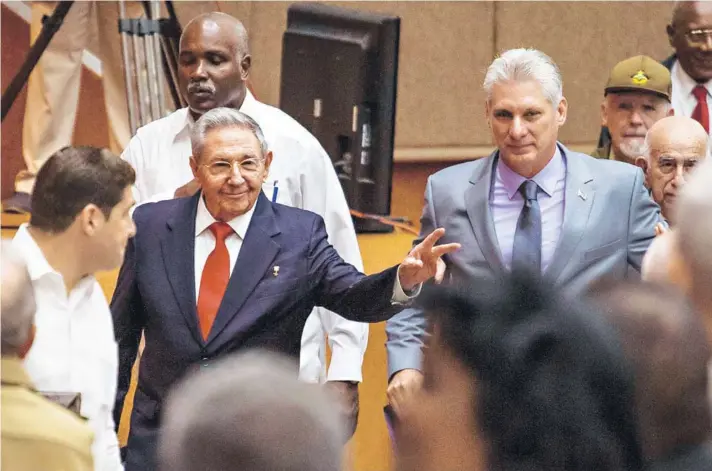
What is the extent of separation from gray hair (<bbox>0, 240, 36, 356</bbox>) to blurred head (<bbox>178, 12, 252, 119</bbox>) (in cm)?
160

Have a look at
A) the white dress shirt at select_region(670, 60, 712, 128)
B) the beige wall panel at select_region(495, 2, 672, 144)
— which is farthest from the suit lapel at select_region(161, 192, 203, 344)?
the beige wall panel at select_region(495, 2, 672, 144)

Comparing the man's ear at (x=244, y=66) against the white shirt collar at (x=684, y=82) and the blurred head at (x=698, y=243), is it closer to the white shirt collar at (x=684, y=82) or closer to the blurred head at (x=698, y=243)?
the white shirt collar at (x=684, y=82)

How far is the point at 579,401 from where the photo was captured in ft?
4.99

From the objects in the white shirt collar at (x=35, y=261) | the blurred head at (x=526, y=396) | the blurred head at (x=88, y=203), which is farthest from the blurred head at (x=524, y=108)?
the blurred head at (x=526, y=396)

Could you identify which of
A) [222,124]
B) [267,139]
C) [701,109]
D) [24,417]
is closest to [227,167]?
[222,124]

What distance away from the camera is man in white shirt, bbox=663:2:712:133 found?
4168mm

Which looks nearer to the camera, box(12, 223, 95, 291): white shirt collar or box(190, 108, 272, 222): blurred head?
box(12, 223, 95, 291): white shirt collar

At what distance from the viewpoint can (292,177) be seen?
355 cm

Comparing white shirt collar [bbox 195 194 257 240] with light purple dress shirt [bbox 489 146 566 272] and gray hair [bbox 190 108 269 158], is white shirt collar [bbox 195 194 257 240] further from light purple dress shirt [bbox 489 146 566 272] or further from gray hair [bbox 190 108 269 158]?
light purple dress shirt [bbox 489 146 566 272]

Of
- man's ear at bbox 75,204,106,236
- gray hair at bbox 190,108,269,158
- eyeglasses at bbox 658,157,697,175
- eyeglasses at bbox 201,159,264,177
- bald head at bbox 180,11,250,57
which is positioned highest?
bald head at bbox 180,11,250,57

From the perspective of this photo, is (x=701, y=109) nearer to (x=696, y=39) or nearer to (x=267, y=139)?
(x=696, y=39)

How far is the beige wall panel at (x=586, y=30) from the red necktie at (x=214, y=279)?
10.8 ft

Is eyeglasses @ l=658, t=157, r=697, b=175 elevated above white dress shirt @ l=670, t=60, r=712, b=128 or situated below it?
below

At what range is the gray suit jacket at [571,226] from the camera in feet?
9.84
